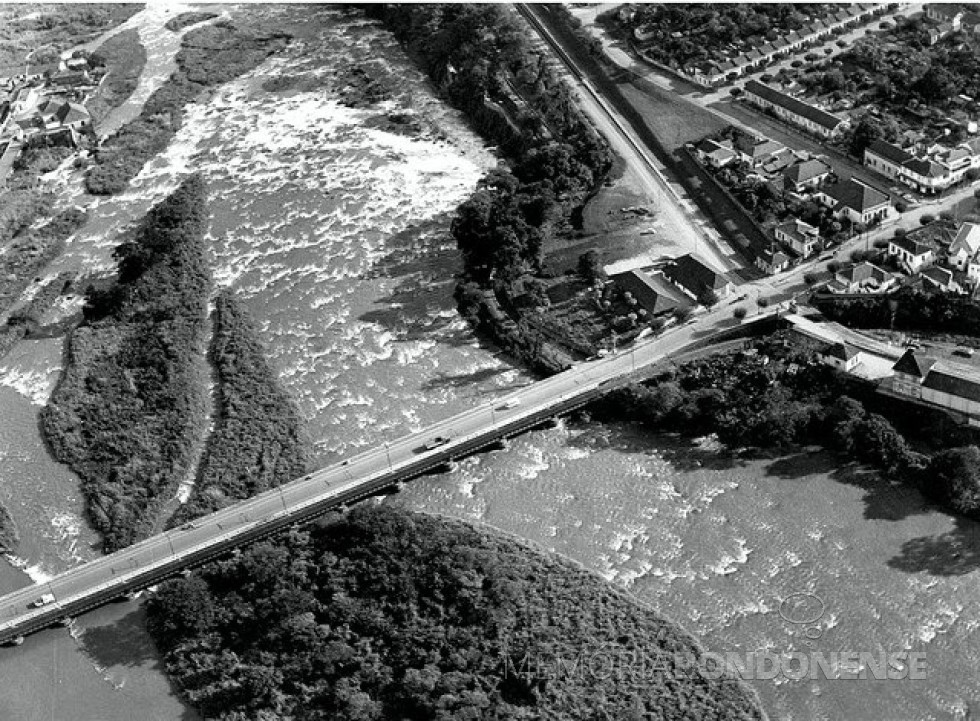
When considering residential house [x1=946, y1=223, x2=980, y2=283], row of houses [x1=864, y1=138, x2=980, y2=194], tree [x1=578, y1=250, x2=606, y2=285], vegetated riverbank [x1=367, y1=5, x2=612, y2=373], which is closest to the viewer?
residential house [x1=946, y1=223, x2=980, y2=283]

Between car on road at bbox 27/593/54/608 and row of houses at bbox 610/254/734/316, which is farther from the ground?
row of houses at bbox 610/254/734/316

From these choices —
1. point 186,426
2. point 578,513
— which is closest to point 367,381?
A: point 186,426

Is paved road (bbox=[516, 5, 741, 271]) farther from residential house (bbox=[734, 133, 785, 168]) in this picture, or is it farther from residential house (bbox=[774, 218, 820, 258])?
residential house (bbox=[734, 133, 785, 168])

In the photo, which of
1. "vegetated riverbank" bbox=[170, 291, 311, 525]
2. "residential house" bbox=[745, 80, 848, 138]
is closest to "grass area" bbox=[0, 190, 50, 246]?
"vegetated riverbank" bbox=[170, 291, 311, 525]

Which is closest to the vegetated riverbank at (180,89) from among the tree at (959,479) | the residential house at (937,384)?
the residential house at (937,384)

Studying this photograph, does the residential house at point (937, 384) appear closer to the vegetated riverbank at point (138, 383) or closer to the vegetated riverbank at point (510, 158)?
the vegetated riverbank at point (510, 158)

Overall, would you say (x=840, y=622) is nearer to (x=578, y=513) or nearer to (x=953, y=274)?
(x=578, y=513)
